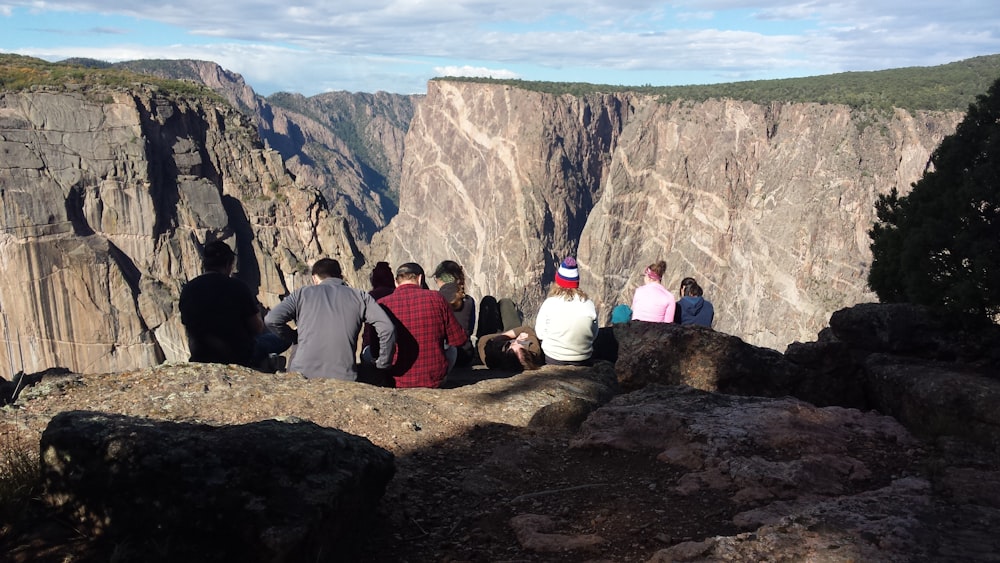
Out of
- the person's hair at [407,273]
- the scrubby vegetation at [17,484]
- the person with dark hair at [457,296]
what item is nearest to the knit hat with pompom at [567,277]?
the person with dark hair at [457,296]

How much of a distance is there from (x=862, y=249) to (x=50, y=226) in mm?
56131

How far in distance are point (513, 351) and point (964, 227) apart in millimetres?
5821

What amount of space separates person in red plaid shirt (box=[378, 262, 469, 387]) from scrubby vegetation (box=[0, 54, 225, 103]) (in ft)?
178

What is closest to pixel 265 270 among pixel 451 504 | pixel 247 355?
pixel 247 355

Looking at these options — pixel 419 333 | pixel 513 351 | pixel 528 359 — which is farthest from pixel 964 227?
pixel 419 333

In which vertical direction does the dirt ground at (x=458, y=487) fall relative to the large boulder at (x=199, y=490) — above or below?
below

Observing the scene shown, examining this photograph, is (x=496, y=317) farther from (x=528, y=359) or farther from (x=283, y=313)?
(x=283, y=313)

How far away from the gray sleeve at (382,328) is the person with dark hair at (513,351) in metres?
2.51

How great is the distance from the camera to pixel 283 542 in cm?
324

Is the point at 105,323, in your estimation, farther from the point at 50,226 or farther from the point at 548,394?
the point at 548,394

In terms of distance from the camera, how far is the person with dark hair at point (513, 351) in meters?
9.20

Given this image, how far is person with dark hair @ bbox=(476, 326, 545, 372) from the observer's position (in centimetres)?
920

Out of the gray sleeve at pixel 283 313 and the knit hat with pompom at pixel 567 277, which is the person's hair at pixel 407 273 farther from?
the knit hat with pompom at pixel 567 277

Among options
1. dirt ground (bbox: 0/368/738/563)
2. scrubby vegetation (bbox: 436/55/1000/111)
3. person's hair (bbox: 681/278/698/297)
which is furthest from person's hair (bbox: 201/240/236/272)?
scrubby vegetation (bbox: 436/55/1000/111)
